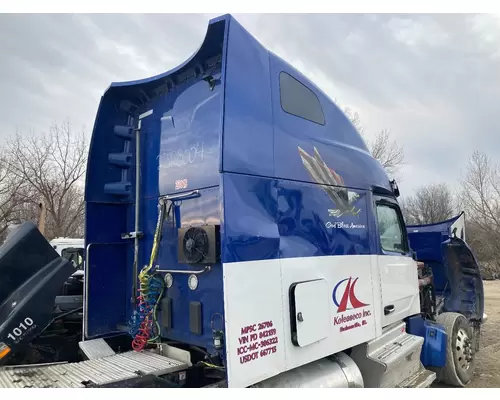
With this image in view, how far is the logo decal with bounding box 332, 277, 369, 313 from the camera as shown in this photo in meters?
3.60

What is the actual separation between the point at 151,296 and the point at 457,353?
14.6 ft

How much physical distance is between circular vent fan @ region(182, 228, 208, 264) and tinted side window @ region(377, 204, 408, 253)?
2.32m

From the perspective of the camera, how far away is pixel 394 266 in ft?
15.3

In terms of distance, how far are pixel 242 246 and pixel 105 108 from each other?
2296 mm

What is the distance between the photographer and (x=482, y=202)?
2995 centimetres

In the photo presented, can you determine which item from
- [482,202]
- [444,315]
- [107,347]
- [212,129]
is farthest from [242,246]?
[482,202]

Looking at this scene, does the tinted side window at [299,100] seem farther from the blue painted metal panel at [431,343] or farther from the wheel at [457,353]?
the wheel at [457,353]

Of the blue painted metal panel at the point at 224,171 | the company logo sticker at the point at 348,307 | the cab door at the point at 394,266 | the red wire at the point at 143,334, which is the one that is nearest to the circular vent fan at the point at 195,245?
the blue painted metal panel at the point at 224,171

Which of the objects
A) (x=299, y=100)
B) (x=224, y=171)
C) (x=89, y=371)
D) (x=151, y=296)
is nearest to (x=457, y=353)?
(x=299, y=100)

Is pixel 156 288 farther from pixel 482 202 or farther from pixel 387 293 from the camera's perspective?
pixel 482 202

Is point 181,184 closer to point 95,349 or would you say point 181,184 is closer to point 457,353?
point 95,349

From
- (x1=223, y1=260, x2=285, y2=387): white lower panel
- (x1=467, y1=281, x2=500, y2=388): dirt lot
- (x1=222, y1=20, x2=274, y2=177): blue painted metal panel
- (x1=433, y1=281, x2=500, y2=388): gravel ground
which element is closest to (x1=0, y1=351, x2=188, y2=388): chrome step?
(x1=223, y1=260, x2=285, y2=387): white lower panel

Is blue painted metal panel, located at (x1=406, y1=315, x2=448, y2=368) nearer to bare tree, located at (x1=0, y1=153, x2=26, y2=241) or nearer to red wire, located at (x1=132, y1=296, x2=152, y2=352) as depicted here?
red wire, located at (x1=132, y1=296, x2=152, y2=352)

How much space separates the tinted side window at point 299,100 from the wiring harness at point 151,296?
4.70 feet
